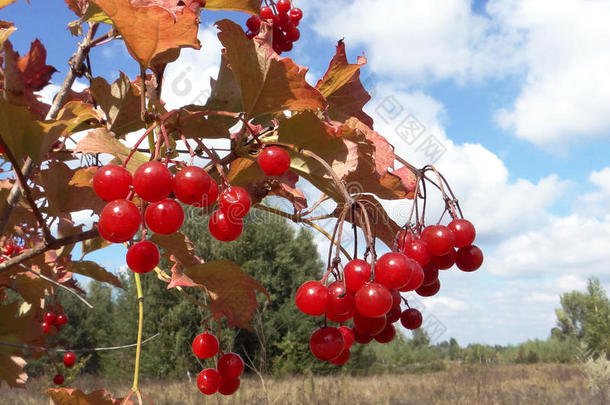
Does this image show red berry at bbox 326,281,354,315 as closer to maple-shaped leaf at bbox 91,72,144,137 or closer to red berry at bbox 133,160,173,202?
red berry at bbox 133,160,173,202

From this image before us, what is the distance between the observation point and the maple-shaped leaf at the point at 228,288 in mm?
610

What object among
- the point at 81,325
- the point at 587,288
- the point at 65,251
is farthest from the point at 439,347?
the point at 65,251

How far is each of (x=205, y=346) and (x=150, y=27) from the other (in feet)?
1.62

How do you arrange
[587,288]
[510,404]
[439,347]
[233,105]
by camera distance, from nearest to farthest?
[233,105] → [510,404] → [587,288] → [439,347]

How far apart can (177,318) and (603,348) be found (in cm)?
1254

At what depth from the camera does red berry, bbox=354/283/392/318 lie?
0.48 metres

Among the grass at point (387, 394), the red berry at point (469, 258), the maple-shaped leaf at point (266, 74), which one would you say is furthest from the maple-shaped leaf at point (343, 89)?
the grass at point (387, 394)

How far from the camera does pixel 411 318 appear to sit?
0.68 metres

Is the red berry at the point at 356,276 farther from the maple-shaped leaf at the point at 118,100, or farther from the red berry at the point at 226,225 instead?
the maple-shaped leaf at the point at 118,100

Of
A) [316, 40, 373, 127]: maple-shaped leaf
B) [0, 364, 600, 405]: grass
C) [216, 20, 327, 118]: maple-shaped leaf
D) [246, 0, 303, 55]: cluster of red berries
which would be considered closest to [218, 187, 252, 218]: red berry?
[216, 20, 327, 118]: maple-shaped leaf

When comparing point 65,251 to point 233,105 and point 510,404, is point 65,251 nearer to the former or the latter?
point 233,105

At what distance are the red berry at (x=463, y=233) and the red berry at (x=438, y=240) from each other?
4cm

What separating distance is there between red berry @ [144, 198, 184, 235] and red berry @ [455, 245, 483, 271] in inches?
16.7

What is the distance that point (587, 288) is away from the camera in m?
16.2
